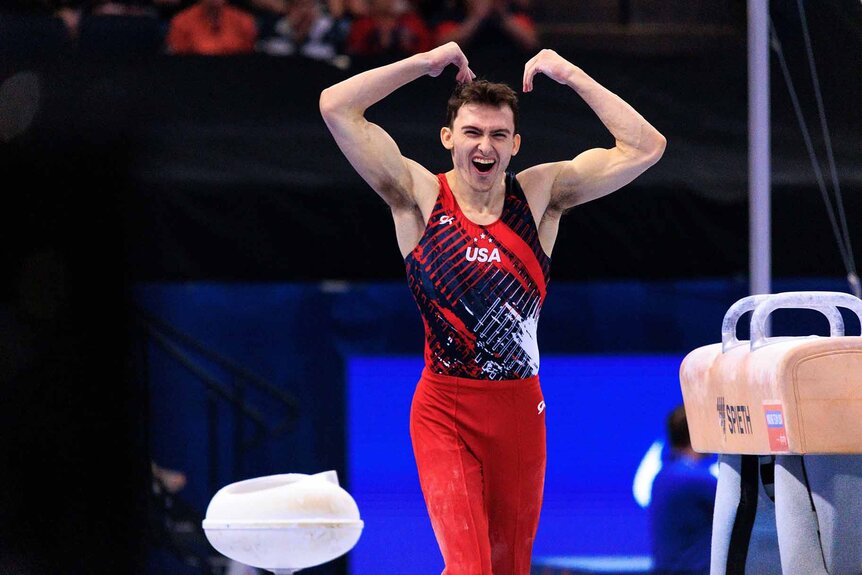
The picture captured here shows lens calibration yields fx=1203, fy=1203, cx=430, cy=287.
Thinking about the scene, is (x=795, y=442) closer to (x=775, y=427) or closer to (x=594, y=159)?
(x=775, y=427)

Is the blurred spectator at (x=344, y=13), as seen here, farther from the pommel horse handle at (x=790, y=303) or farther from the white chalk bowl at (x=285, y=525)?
the white chalk bowl at (x=285, y=525)

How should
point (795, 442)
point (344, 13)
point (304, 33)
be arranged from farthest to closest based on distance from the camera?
point (344, 13)
point (304, 33)
point (795, 442)

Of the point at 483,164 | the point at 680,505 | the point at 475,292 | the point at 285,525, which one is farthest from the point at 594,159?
the point at 680,505

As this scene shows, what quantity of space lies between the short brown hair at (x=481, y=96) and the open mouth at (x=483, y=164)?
0.17 metres

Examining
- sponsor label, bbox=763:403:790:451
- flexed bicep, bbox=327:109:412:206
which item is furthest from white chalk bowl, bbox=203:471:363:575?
sponsor label, bbox=763:403:790:451

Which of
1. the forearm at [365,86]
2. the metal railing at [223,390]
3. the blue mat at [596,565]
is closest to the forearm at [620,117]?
the forearm at [365,86]

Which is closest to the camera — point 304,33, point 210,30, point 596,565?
point 596,565

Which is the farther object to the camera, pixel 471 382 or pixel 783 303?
pixel 783 303

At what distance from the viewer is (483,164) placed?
12.9 feet

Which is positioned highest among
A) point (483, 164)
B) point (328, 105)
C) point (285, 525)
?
point (328, 105)

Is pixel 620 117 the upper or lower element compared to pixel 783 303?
upper

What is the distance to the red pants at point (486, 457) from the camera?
3779 millimetres

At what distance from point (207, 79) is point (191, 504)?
9.03 feet

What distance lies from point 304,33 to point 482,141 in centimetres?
466
